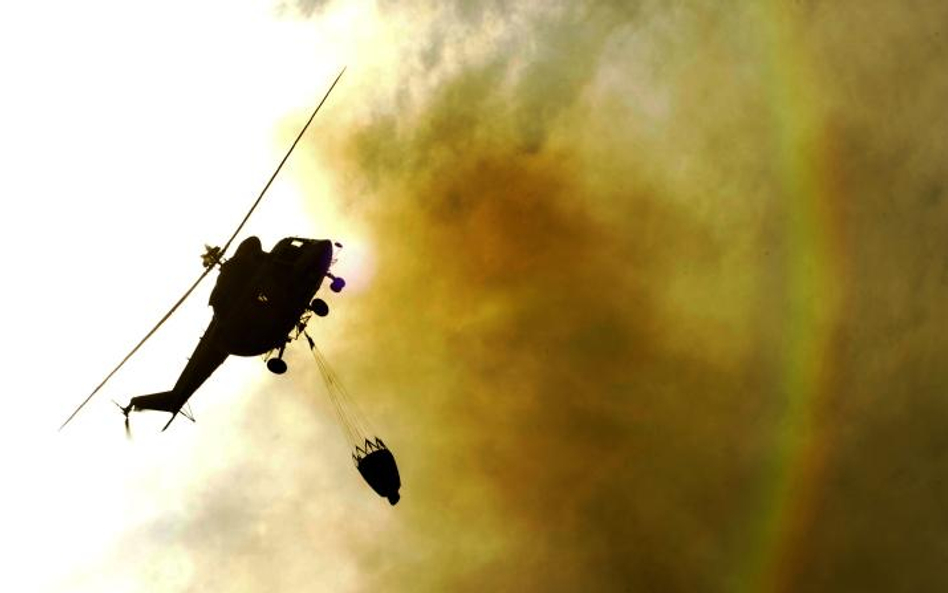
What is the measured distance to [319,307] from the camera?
73188 millimetres

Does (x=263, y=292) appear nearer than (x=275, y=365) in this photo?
Yes

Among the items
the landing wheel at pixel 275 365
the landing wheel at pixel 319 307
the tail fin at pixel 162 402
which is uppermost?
the landing wheel at pixel 319 307

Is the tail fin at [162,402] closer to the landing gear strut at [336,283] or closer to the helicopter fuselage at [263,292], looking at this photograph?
the helicopter fuselage at [263,292]

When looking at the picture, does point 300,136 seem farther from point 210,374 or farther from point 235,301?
point 210,374

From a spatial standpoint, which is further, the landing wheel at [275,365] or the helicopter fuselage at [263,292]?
the landing wheel at [275,365]

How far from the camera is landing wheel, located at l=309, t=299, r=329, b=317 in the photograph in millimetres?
73062

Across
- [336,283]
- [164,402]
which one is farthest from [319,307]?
[164,402]

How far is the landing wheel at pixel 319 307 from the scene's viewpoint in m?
73.1

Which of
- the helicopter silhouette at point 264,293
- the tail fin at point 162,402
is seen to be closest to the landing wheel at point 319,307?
the helicopter silhouette at point 264,293

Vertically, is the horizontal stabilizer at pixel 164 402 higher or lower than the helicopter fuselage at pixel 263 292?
lower

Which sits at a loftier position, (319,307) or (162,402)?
(319,307)

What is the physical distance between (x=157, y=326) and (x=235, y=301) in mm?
6650

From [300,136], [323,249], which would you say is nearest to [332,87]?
[300,136]

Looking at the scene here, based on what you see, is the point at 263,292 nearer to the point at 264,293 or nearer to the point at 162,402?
the point at 264,293
